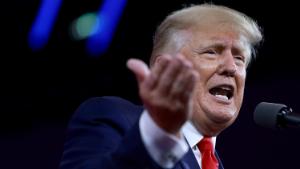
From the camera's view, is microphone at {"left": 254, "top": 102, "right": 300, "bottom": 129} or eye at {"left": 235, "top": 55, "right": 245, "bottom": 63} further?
eye at {"left": 235, "top": 55, "right": 245, "bottom": 63}

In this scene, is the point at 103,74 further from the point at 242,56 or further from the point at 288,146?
the point at 242,56

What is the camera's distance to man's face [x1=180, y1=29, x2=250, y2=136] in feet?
4.44

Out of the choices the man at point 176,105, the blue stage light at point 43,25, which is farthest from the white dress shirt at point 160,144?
the blue stage light at point 43,25

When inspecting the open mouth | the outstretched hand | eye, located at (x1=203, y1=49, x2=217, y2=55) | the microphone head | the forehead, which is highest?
the outstretched hand

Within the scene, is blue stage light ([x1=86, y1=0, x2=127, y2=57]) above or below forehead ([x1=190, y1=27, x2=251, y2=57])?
below

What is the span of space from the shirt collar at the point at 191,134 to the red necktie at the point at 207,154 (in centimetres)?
2

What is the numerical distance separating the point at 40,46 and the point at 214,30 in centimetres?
131

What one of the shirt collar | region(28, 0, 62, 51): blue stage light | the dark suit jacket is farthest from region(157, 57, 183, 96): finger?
region(28, 0, 62, 51): blue stage light

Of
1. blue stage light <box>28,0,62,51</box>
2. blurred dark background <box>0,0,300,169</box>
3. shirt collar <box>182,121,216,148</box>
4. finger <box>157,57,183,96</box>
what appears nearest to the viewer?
finger <box>157,57,183,96</box>

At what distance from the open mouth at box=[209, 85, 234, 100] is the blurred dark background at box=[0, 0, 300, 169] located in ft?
3.02

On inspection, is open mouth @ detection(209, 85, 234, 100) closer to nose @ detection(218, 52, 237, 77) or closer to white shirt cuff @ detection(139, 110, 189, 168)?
nose @ detection(218, 52, 237, 77)

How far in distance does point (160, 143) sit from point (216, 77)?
59 cm

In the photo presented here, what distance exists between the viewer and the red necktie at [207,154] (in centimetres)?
133

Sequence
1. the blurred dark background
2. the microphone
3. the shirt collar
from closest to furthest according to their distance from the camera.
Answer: the microphone
the shirt collar
the blurred dark background
